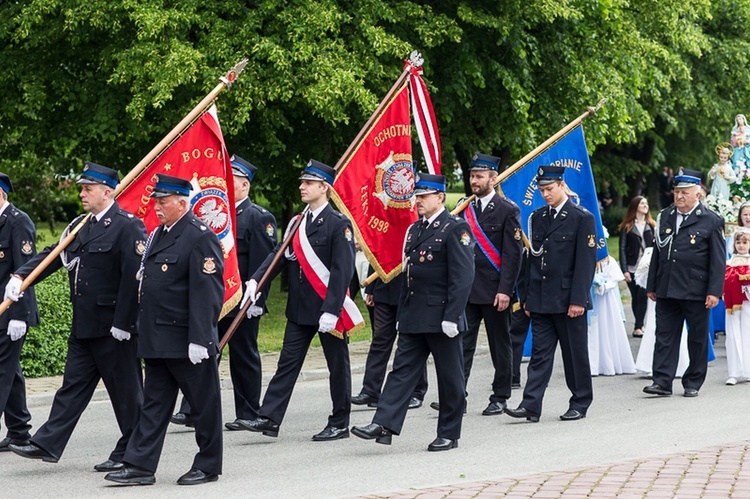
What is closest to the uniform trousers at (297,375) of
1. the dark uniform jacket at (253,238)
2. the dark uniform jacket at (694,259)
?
the dark uniform jacket at (253,238)

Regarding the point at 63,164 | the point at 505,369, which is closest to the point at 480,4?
the point at 63,164

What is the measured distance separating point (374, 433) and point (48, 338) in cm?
508

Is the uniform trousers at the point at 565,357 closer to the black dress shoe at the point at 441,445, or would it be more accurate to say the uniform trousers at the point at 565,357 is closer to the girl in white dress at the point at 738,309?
the black dress shoe at the point at 441,445

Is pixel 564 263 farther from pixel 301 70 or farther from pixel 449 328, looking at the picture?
pixel 301 70

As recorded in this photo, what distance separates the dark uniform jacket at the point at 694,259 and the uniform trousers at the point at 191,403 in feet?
17.7

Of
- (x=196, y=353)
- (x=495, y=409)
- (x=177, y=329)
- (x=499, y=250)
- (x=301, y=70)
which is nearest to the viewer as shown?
(x=196, y=353)

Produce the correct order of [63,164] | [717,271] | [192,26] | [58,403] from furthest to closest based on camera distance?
[63,164], [192,26], [717,271], [58,403]

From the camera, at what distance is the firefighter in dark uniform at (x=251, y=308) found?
10.6m

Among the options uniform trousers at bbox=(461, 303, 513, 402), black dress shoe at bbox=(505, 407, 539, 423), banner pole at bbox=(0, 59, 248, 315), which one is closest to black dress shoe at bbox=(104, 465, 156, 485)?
banner pole at bbox=(0, 59, 248, 315)

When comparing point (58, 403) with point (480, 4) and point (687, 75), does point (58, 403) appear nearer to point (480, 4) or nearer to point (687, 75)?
point (480, 4)

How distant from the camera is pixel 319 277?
999 centimetres

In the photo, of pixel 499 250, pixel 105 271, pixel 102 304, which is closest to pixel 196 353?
pixel 102 304

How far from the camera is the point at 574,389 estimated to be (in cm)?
1086

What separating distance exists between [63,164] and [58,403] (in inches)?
528
